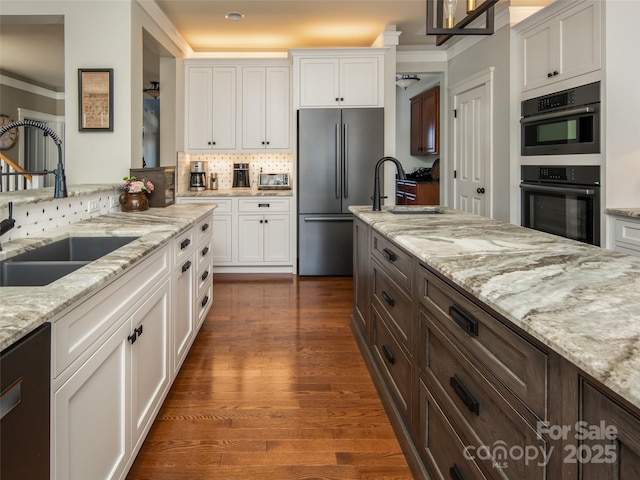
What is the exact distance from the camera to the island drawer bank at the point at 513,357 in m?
0.80

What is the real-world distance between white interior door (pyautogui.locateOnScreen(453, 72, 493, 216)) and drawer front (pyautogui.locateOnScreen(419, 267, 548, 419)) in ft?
12.8

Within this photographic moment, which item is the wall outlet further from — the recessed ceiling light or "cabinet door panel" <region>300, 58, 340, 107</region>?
"cabinet door panel" <region>300, 58, 340, 107</region>

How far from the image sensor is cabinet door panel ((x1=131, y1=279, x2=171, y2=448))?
185 centimetres

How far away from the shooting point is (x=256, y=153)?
20.1 ft

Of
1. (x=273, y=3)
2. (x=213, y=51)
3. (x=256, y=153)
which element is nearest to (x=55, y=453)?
(x=273, y=3)

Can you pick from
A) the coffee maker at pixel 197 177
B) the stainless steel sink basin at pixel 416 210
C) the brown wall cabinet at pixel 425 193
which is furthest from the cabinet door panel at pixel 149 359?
the brown wall cabinet at pixel 425 193

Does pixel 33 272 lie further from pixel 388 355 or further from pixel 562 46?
pixel 562 46

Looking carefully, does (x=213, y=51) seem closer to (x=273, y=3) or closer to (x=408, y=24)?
(x=273, y=3)

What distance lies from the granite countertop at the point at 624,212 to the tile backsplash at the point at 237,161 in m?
3.80

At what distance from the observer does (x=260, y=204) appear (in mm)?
5793

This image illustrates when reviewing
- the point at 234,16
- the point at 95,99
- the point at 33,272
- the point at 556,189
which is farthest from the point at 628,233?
the point at 95,99

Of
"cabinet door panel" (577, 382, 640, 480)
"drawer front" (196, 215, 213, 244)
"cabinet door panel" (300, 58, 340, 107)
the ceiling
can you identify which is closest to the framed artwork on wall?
the ceiling

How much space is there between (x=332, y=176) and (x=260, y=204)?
3.01 ft

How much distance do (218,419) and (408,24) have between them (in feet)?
14.9
